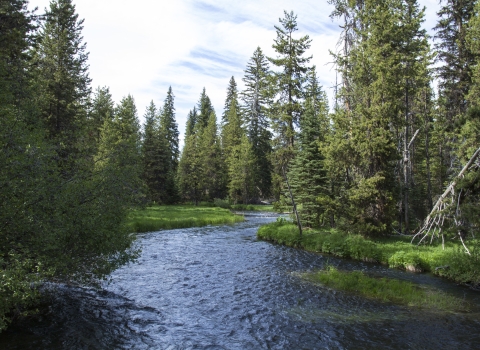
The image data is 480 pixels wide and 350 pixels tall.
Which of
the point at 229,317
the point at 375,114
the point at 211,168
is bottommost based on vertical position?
the point at 229,317

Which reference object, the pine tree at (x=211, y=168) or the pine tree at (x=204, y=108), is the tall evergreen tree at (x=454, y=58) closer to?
the pine tree at (x=211, y=168)

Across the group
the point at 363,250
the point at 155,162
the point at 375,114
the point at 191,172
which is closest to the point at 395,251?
the point at 363,250

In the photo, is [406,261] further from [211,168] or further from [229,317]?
[211,168]

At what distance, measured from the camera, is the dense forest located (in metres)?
8.37

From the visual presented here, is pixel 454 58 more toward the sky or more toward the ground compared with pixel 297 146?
more toward the sky

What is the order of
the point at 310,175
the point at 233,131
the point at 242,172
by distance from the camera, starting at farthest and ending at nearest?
the point at 233,131
the point at 242,172
the point at 310,175

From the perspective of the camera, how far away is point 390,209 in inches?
853

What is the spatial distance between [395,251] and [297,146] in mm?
12985

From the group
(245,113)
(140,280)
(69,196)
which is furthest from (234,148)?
(69,196)

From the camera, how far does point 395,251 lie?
18.6 meters

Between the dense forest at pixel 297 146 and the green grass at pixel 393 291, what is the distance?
10.9 ft

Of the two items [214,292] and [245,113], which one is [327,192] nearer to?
[214,292]

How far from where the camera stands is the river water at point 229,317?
352 inches

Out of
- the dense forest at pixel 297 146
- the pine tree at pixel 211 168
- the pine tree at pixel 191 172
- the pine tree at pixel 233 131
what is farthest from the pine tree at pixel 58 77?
the pine tree at pixel 233 131
